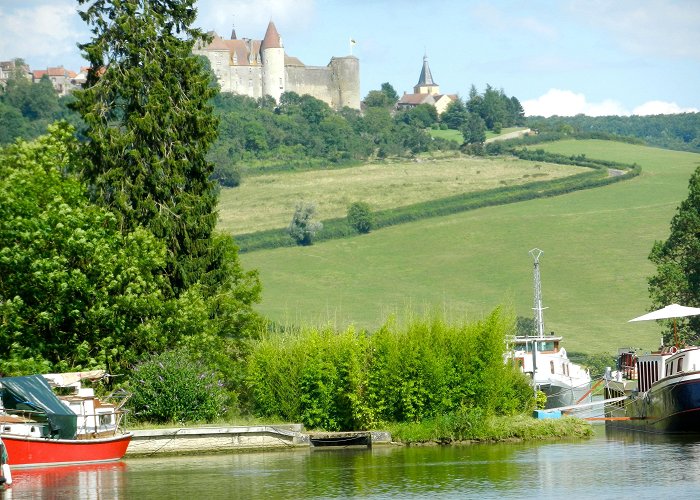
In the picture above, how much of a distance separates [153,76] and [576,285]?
75.7 m

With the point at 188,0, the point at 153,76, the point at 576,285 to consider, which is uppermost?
the point at 188,0

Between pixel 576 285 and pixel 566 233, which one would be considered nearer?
pixel 576 285

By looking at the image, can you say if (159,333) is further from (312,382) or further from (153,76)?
(153,76)

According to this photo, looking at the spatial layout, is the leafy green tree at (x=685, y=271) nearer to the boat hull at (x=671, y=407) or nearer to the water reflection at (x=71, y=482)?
the boat hull at (x=671, y=407)

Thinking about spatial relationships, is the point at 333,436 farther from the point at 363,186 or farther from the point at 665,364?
the point at 363,186

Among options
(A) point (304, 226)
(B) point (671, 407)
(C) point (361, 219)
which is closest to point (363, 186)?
(C) point (361, 219)

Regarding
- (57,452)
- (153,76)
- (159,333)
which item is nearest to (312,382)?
(159,333)

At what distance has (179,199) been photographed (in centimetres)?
4625

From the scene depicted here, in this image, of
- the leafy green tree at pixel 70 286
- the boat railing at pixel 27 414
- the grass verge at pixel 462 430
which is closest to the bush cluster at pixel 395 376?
the grass verge at pixel 462 430

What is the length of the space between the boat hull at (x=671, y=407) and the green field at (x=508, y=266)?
52.7 meters

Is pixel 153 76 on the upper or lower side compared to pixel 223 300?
upper

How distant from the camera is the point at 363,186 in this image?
166 m

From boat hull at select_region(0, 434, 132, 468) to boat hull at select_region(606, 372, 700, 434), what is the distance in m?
17.4

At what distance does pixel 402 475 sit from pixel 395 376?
A: 9.29 m
